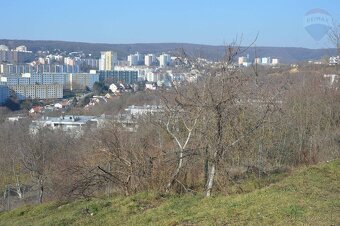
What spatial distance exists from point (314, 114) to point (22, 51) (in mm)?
99612

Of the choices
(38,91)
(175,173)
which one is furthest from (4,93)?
(175,173)

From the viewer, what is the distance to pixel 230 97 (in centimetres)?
794

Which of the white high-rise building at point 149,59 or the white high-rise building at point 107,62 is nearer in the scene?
the white high-rise building at point 107,62

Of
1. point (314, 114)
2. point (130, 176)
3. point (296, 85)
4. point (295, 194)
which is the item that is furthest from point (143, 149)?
point (296, 85)

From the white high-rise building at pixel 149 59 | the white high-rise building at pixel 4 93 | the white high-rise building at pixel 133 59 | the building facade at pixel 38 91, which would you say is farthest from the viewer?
the white high-rise building at pixel 133 59

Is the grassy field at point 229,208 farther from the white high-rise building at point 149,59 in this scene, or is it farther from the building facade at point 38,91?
the white high-rise building at point 149,59

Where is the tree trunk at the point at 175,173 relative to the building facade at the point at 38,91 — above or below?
above

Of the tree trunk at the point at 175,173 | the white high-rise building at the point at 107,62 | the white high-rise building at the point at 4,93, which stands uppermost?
the white high-rise building at the point at 107,62

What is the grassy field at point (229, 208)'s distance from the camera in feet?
18.2

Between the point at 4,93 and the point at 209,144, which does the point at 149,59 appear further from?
the point at 209,144

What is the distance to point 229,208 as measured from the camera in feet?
20.4

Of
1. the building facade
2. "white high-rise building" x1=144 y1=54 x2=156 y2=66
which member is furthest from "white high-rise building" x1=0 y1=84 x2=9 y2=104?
"white high-rise building" x1=144 y1=54 x2=156 y2=66

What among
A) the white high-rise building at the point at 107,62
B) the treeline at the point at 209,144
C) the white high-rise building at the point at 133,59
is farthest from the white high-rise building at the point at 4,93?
the treeline at the point at 209,144

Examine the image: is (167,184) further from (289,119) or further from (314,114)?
(314,114)
